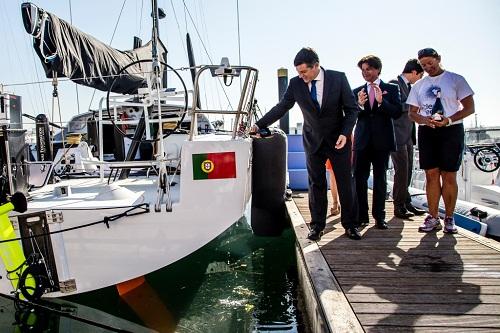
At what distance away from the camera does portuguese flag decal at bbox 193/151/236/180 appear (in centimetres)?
359

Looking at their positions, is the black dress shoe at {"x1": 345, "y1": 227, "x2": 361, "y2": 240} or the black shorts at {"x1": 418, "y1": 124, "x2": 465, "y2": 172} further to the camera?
the black dress shoe at {"x1": 345, "y1": 227, "x2": 361, "y2": 240}

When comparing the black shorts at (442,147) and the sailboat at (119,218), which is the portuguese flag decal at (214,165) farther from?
the black shorts at (442,147)

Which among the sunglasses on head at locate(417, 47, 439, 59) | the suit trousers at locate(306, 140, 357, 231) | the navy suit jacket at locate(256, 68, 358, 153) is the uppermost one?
the sunglasses on head at locate(417, 47, 439, 59)

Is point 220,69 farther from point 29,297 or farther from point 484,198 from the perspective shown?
point 484,198

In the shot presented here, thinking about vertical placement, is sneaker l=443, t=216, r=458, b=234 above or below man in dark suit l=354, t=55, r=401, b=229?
below

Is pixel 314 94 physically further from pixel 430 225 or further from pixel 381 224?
pixel 430 225

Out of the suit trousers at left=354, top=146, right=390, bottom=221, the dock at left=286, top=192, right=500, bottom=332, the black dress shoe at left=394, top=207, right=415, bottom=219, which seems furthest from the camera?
the black dress shoe at left=394, top=207, right=415, bottom=219

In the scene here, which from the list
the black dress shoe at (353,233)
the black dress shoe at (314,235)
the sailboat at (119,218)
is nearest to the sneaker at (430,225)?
the black dress shoe at (353,233)

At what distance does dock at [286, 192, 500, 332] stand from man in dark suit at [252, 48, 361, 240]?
1.10ft

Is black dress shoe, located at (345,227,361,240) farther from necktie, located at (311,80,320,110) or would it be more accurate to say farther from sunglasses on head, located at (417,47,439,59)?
sunglasses on head, located at (417,47,439,59)

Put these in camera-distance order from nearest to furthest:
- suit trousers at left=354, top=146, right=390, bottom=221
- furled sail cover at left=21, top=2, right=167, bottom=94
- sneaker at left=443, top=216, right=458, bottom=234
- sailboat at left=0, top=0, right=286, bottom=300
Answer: sailboat at left=0, top=0, right=286, bottom=300
sneaker at left=443, top=216, right=458, bottom=234
suit trousers at left=354, top=146, right=390, bottom=221
furled sail cover at left=21, top=2, right=167, bottom=94

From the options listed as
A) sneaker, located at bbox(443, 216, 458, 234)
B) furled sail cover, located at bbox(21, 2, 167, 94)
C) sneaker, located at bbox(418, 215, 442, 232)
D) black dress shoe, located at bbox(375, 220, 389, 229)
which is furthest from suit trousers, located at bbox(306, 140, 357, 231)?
furled sail cover, located at bbox(21, 2, 167, 94)

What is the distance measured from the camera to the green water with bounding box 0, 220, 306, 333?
12.5 feet

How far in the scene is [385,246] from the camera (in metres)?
3.63
